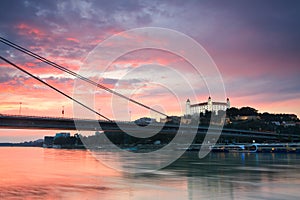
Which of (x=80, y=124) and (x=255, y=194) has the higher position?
(x=80, y=124)

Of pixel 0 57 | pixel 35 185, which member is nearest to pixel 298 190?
pixel 35 185

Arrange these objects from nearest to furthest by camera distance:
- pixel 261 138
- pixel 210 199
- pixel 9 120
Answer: pixel 210 199 → pixel 9 120 → pixel 261 138

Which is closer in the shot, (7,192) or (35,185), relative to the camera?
(7,192)

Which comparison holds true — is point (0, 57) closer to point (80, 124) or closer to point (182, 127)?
point (80, 124)

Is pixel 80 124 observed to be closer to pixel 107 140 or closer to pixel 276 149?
pixel 276 149

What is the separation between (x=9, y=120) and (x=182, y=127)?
2009 inches

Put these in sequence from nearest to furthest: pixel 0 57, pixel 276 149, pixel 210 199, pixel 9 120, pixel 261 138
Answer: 1. pixel 210 199
2. pixel 0 57
3. pixel 9 120
4. pixel 276 149
5. pixel 261 138

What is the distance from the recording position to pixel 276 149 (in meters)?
95.1

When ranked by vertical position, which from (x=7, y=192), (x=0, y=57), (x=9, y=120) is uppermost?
(x=0, y=57)

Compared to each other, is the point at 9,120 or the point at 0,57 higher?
the point at 0,57

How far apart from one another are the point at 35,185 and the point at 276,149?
83.6 metres

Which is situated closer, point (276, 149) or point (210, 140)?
point (276, 149)

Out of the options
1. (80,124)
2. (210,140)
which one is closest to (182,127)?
(80,124)

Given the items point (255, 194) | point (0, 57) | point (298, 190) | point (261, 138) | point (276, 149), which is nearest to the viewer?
point (255, 194)
